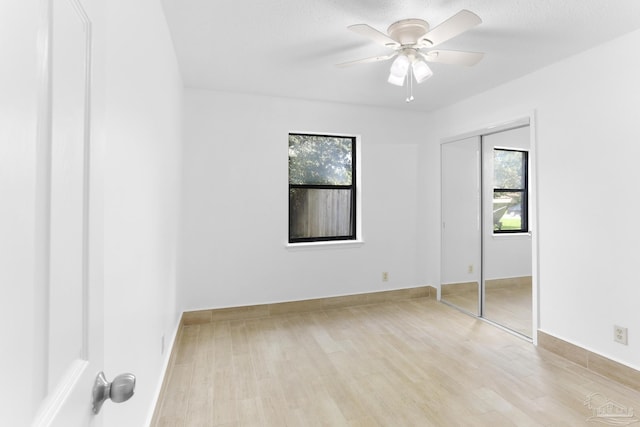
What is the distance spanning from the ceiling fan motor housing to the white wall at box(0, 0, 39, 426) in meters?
2.14

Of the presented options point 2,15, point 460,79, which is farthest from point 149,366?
point 460,79

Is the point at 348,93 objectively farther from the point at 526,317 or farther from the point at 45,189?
the point at 45,189

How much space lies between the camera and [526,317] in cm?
322

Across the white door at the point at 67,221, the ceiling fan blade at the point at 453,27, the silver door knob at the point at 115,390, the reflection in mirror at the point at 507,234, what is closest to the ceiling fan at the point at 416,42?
the ceiling fan blade at the point at 453,27

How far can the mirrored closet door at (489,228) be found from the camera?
3.28 m

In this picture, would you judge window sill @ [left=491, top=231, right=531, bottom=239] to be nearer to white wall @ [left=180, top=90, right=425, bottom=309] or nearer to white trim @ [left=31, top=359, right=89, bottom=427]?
white wall @ [left=180, top=90, right=425, bottom=309]

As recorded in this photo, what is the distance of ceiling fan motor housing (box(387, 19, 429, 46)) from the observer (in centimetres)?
213

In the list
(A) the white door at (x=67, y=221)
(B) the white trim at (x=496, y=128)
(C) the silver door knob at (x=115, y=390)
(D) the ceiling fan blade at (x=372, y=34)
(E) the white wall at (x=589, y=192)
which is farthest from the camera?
(B) the white trim at (x=496, y=128)

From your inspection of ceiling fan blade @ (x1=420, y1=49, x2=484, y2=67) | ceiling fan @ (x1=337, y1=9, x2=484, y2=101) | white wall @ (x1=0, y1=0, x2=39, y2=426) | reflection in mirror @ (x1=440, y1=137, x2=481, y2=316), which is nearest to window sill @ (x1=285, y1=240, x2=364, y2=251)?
reflection in mirror @ (x1=440, y1=137, x2=481, y2=316)

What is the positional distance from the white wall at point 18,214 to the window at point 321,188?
11.8 feet

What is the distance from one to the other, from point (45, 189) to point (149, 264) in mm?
1447

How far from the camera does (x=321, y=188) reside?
13.6ft

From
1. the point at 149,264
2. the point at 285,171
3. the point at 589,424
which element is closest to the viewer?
the point at 149,264

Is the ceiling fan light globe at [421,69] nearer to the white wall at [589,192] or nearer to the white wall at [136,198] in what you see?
the white wall at [589,192]
